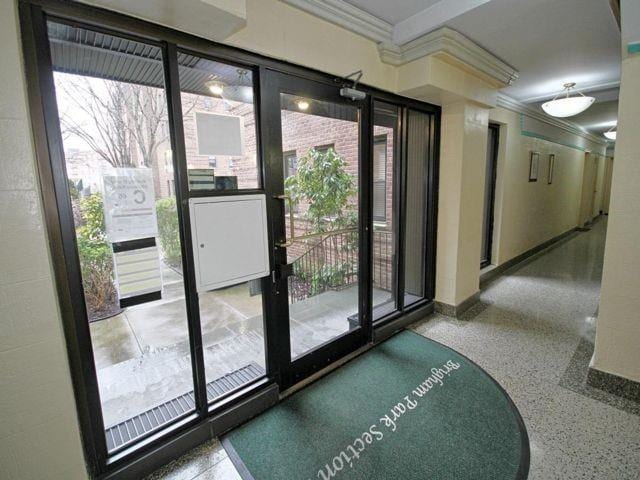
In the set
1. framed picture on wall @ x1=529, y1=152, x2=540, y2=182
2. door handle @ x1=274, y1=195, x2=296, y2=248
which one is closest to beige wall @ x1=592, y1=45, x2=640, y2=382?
door handle @ x1=274, y1=195, x2=296, y2=248

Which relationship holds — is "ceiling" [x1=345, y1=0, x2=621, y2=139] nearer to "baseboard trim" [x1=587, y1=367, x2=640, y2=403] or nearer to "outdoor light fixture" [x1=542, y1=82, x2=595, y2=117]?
"outdoor light fixture" [x1=542, y1=82, x2=595, y2=117]

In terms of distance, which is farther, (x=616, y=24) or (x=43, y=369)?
(x=616, y=24)

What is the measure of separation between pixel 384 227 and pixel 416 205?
0.47 meters

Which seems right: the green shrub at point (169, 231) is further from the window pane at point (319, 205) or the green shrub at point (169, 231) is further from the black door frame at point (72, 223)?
the window pane at point (319, 205)

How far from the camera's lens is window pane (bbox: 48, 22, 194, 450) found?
137 centimetres

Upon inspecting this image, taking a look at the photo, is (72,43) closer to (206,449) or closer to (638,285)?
(206,449)

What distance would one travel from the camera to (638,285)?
1.98 meters

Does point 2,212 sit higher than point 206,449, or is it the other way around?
point 2,212

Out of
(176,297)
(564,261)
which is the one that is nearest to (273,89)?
(176,297)

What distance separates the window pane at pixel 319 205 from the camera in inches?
92.1

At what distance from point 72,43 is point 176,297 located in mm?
1289

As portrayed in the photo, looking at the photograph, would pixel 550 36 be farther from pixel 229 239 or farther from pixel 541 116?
pixel 541 116

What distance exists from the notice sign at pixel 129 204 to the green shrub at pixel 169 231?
34mm

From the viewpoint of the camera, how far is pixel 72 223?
1327 mm
